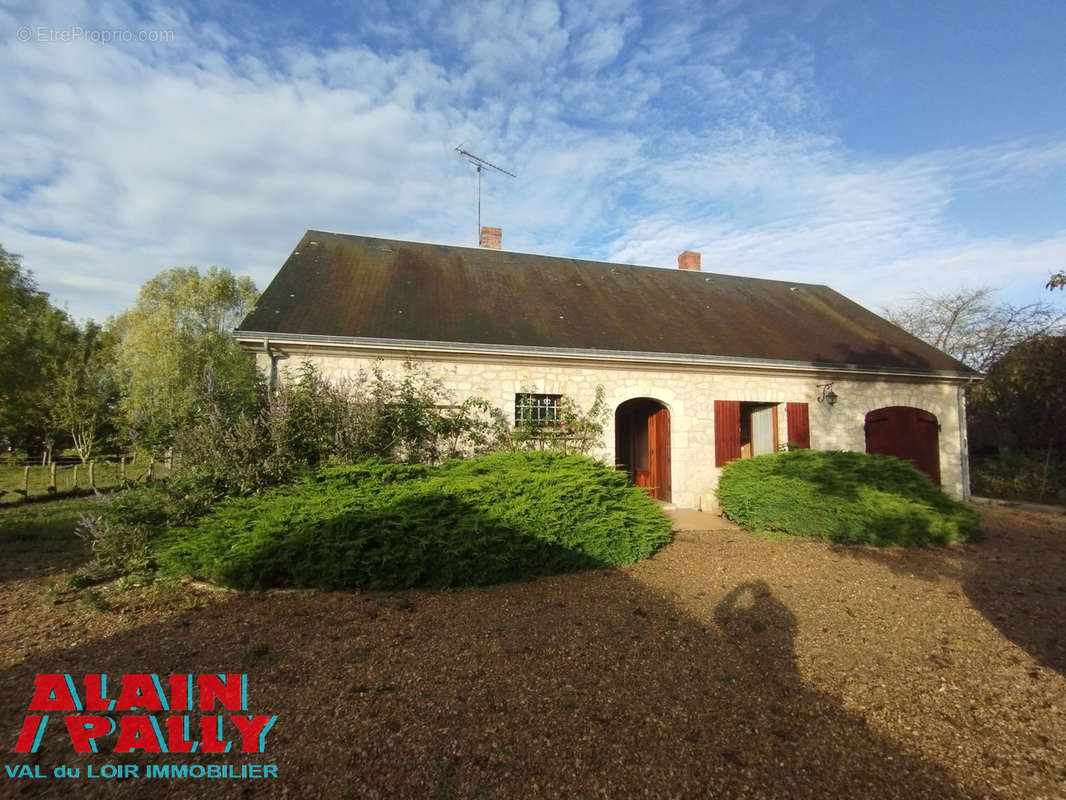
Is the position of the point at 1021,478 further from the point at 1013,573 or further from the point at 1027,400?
the point at 1013,573

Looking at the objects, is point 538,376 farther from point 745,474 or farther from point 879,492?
point 879,492

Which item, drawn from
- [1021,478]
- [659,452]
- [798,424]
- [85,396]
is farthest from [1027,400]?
[85,396]

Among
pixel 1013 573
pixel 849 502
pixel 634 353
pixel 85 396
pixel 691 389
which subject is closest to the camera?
pixel 1013 573

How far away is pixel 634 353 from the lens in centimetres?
898

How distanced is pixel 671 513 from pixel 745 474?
148 cm

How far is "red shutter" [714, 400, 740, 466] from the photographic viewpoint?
31.5ft

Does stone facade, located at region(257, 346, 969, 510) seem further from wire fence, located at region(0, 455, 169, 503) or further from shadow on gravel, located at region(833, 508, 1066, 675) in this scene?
wire fence, located at region(0, 455, 169, 503)

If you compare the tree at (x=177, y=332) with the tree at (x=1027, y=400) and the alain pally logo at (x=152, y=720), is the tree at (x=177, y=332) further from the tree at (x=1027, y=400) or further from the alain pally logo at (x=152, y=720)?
the tree at (x=1027, y=400)

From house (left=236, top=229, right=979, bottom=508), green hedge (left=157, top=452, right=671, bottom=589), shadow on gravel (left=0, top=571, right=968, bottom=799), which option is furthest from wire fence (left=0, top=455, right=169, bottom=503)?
shadow on gravel (left=0, top=571, right=968, bottom=799)

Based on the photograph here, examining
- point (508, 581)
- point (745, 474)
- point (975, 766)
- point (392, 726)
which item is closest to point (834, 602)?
point (975, 766)

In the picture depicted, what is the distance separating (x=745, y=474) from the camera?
823 cm

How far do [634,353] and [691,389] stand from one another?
1.46 metres

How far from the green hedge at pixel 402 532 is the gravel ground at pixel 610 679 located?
23 cm

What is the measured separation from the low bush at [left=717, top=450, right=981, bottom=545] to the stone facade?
152 cm
